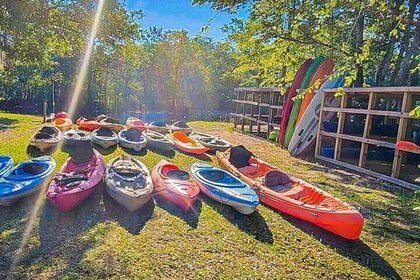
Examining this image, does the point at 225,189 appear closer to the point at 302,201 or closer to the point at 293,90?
the point at 302,201

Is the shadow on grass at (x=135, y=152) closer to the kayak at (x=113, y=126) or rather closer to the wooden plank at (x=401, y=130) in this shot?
the kayak at (x=113, y=126)

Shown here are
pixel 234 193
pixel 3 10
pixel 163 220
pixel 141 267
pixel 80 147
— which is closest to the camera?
pixel 141 267

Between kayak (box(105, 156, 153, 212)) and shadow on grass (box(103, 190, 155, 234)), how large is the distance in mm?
95

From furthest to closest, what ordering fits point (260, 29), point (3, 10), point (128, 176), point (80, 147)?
point (3, 10), point (260, 29), point (80, 147), point (128, 176)

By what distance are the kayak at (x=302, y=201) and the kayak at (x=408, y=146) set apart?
2.35 metres

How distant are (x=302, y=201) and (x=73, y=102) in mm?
21144

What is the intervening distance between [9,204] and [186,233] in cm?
248

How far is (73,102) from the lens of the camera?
74.2 feet

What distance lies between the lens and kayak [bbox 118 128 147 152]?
317 inches

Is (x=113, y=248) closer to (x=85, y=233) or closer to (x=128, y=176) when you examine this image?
(x=85, y=233)

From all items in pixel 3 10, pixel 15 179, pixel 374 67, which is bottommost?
pixel 15 179

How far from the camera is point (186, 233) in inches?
162

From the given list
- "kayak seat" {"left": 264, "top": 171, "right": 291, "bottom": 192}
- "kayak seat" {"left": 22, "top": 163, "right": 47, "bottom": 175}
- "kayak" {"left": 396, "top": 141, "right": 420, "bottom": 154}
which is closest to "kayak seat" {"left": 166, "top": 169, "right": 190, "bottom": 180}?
"kayak seat" {"left": 264, "top": 171, "right": 291, "bottom": 192}

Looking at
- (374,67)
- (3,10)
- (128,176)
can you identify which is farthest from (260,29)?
(3,10)
